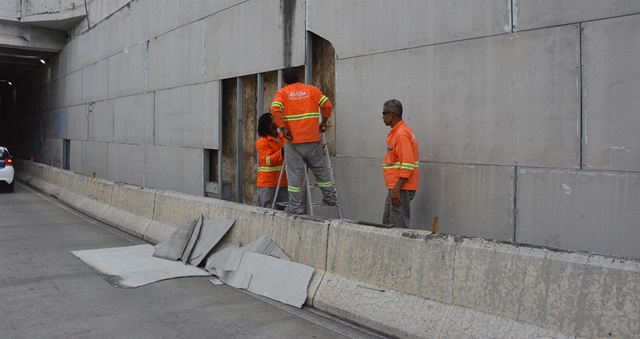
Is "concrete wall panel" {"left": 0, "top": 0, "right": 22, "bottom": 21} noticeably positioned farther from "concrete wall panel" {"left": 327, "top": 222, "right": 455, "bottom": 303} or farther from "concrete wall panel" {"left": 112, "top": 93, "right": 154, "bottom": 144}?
"concrete wall panel" {"left": 327, "top": 222, "right": 455, "bottom": 303}

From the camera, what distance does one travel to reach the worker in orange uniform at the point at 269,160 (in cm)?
790

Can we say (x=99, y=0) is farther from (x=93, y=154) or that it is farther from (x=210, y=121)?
(x=210, y=121)

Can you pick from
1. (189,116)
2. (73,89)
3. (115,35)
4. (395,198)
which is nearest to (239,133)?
(189,116)

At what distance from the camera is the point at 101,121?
1864 centimetres

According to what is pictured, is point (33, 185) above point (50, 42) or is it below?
below

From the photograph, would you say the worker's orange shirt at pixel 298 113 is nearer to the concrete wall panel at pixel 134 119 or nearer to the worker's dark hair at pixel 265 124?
the worker's dark hair at pixel 265 124

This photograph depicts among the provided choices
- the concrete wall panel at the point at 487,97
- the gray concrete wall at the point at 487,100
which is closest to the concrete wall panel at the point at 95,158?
the gray concrete wall at the point at 487,100

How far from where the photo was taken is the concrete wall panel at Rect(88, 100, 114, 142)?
17828 mm

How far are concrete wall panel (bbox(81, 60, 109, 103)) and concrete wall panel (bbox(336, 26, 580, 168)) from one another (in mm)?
13355

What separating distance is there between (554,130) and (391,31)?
2692 millimetres

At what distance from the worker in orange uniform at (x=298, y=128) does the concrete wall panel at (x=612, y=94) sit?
3.25 m

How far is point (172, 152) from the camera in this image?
1312 cm

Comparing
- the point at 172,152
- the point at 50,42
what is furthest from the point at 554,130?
the point at 50,42

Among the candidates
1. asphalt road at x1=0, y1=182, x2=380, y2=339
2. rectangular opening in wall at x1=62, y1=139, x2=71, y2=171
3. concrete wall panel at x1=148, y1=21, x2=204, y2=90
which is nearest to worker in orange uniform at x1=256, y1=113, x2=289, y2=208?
asphalt road at x1=0, y1=182, x2=380, y2=339
